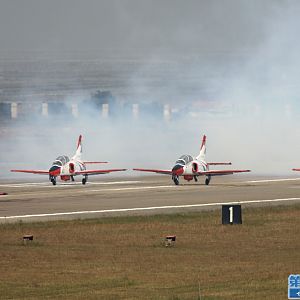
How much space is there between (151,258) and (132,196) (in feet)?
108

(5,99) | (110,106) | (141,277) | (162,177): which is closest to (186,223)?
(141,277)

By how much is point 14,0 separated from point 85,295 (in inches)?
5979

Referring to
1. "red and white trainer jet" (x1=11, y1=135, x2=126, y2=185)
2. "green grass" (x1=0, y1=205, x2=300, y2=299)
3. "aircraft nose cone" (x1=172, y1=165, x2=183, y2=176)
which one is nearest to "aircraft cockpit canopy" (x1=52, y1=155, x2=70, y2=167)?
"red and white trainer jet" (x1=11, y1=135, x2=126, y2=185)

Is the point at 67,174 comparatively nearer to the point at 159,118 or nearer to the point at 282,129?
the point at 282,129

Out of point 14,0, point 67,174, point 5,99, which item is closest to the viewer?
point 67,174

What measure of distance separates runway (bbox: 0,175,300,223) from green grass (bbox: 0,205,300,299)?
18.0 feet

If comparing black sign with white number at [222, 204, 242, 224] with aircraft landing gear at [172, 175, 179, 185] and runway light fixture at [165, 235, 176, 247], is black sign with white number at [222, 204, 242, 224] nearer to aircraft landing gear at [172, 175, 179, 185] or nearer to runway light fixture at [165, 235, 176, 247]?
runway light fixture at [165, 235, 176, 247]

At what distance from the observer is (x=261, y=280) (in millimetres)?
46312

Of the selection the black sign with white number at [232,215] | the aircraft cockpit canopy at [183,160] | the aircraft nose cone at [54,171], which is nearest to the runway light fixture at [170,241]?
the black sign with white number at [232,215]

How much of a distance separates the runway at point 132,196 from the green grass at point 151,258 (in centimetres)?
549

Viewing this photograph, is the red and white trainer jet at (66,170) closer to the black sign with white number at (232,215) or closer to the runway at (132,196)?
the runway at (132,196)

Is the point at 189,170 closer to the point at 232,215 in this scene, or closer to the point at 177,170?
the point at 177,170

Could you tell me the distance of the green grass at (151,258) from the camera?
146 ft

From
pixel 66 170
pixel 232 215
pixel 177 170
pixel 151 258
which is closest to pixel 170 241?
pixel 151 258
